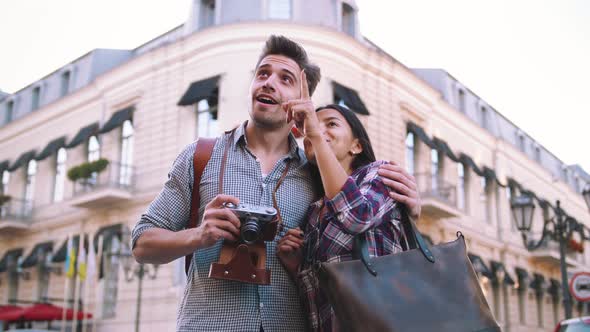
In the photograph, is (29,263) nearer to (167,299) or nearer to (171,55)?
(167,299)

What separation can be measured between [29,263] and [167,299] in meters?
7.74

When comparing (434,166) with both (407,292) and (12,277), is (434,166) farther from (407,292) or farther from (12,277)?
(407,292)

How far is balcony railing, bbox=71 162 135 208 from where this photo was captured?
19.6 m

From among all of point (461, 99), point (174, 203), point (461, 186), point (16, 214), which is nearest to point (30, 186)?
point (16, 214)

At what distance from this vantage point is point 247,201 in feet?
8.23

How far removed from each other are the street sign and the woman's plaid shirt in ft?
29.2

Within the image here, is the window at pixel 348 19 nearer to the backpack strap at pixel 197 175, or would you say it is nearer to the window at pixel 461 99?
the window at pixel 461 99

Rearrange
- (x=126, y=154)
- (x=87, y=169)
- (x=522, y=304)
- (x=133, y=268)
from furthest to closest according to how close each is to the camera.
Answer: (x=522, y=304)
(x=126, y=154)
(x=87, y=169)
(x=133, y=268)

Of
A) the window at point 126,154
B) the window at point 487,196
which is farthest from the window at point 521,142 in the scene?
the window at point 126,154

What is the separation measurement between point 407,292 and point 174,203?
37.7 inches

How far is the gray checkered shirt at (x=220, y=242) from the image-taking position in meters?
→ 2.29

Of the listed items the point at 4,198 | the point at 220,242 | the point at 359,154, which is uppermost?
the point at 4,198

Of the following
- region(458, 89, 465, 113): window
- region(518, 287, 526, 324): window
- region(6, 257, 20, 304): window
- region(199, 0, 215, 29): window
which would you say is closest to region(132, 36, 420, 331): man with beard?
region(199, 0, 215, 29): window

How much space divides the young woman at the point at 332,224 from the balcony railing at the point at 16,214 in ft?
Result: 80.3
